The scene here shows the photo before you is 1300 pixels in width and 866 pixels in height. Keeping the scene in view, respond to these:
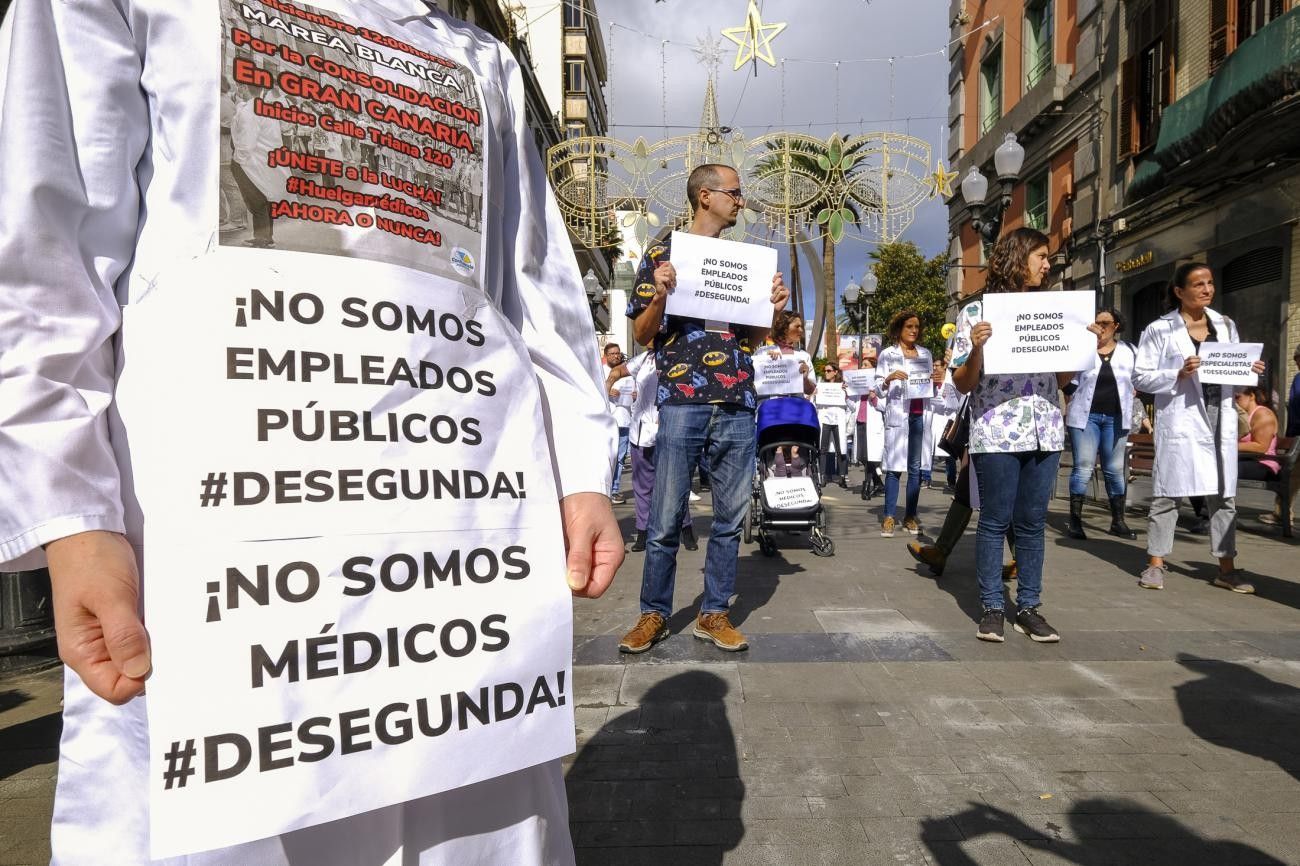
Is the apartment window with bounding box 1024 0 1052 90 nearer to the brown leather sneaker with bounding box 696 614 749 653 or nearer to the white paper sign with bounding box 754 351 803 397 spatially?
the white paper sign with bounding box 754 351 803 397

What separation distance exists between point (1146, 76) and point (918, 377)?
40.6 feet

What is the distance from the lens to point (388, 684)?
0.98 m

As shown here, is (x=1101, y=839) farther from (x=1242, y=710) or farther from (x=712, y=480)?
(x=712, y=480)

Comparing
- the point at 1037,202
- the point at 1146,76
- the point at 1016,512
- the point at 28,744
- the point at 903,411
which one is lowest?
the point at 28,744

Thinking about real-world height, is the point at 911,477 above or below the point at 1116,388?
below

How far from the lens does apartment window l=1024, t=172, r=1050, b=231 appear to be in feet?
66.1

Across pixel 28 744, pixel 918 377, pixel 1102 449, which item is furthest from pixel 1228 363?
pixel 28 744

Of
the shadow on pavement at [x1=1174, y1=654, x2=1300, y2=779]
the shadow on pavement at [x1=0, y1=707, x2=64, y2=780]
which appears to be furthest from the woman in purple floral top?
the shadow on pavement at [x1=0, y1=707, x2=64, y2=780]

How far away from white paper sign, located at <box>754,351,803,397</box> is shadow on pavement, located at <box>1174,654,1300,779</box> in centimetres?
344

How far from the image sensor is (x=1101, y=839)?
2.11 m

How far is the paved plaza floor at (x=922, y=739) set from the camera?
212cm

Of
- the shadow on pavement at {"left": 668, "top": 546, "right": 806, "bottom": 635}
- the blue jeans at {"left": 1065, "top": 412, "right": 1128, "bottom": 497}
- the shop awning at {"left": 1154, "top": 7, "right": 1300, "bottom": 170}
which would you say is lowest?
the shadow on pavement at {"left": 668, "top": 546, "right": 806, "bottom": 635}

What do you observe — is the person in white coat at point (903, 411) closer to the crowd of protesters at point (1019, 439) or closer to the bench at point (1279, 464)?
the crowd of protesters at point (1019, 439)

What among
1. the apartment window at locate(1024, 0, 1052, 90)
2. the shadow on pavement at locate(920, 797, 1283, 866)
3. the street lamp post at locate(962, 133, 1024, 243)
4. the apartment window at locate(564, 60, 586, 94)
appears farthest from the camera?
the apartment window at locate(564, 60, 586, 94)
